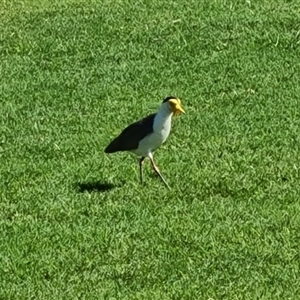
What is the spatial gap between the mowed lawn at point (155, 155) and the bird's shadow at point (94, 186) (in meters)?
0.02

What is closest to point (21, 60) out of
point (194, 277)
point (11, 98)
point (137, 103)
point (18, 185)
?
point (11, 98)

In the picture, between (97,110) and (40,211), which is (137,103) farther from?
(40,211)

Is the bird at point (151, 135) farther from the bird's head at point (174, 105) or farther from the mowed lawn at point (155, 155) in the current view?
the mowed lawn at point (155, 155)

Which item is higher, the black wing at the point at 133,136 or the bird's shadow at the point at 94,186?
the black wing at the point at 133,136

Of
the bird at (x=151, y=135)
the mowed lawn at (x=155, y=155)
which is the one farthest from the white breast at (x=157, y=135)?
the mowed lawn at (x=155, y=155)

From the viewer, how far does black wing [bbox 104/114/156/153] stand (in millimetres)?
8805

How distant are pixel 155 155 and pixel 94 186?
35.1 inches

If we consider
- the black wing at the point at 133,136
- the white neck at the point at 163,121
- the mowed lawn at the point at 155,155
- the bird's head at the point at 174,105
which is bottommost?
the mowed lawn at the point at 155,155

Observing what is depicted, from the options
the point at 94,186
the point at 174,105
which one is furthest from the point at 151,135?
the point at 94,186

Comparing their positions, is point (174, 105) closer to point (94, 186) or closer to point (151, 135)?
point (151, 135)

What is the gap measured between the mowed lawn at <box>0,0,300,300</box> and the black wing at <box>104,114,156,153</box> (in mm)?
275

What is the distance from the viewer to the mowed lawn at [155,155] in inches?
284

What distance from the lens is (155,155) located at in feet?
31.2

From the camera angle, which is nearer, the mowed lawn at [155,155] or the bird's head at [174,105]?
the mowed lawn at [155,155]
